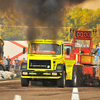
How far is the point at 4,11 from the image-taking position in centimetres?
1952

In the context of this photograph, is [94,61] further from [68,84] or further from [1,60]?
[1,60]

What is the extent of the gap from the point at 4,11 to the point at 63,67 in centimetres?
470

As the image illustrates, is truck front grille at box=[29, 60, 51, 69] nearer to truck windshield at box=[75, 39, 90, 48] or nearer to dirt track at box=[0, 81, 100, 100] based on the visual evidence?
dirt track at box=[0, 81, 100, 100]

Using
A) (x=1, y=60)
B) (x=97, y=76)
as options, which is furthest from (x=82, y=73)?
(x=1, y=60)

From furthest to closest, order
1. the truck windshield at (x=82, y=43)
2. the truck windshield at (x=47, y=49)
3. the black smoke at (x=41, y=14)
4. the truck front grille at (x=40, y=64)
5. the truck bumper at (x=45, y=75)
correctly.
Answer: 1. the truck windshield at (x=82, y=43)
2. the truck windshield at (x=47, y=49)
3. the black smoke at (x=41, y=14)
4. the truck front grille at (x=40, y=64)
5. the truck bumper at (x=45, y=75)

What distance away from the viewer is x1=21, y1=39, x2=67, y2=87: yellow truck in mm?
18422

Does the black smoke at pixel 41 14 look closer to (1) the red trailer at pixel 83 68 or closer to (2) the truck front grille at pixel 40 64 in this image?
(1) the red trailer at pixel 83 68

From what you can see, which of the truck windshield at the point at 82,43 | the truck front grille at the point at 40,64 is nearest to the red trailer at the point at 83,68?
the truck windshield at the point at 82,43

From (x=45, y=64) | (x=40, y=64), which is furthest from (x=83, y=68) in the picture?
(x=40, y=64)

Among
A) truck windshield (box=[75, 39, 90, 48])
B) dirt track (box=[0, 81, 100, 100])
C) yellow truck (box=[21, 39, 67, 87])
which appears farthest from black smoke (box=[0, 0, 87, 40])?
truck windshield (box=[75, 39, 90, 48])

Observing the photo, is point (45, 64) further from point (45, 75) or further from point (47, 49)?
point (47, 49)

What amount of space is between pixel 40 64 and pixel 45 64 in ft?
0.93

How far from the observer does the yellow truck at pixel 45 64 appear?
18422mm

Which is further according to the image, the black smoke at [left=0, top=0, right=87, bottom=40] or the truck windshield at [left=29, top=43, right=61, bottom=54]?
the truck windshield at [left=29, top=43, right=61, bottom=54]
